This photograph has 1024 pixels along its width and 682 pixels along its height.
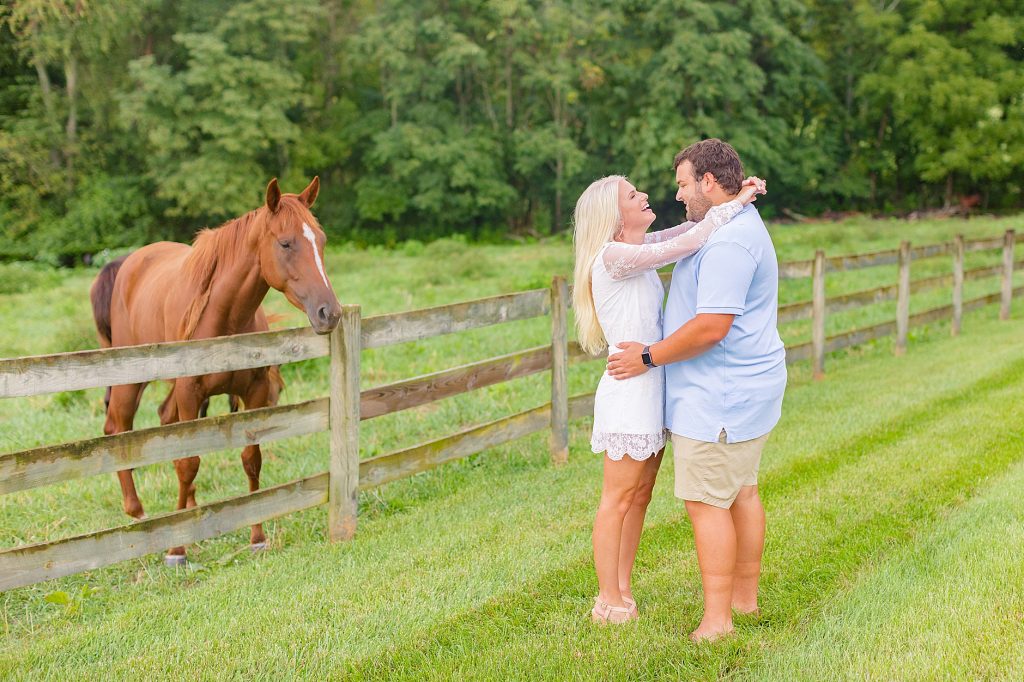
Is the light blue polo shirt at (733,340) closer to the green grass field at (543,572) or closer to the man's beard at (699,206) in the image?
the man's beard at (699,206)

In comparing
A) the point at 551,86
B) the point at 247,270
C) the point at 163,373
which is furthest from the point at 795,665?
the point at 551,86

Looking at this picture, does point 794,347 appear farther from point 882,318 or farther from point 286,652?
point 286,652

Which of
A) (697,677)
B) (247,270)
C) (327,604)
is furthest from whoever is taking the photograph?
(247,270)

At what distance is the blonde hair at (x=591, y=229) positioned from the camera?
3473 millimetres

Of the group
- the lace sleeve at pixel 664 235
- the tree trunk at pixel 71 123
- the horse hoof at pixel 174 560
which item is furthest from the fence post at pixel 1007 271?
the tree trunk at pixel 71 123

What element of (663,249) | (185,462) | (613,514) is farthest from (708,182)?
(185,462)

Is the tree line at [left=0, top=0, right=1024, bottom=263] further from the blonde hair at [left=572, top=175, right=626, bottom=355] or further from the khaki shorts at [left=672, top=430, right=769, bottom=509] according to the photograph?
the khaki shorts at [left=672, top=430, right=769, bottom=509]

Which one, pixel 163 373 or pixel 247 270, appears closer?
pixel 163 373

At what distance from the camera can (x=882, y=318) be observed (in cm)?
1310

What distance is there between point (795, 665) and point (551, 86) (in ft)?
122

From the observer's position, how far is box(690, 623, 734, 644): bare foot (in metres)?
3.46

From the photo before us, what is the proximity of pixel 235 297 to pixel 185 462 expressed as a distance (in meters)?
1.08

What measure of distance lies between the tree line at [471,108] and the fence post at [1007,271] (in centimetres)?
1987

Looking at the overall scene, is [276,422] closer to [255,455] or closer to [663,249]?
[255,455]
